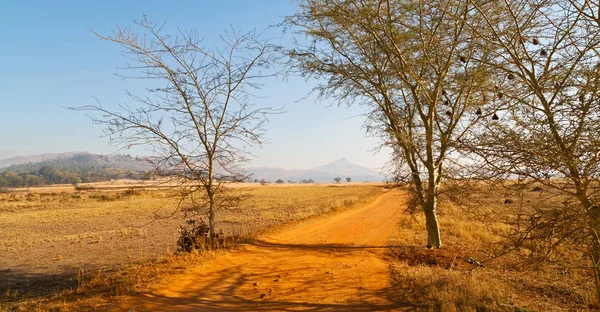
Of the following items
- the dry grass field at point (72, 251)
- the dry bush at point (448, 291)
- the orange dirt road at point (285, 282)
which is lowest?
the dry grass field at point (72, 251)

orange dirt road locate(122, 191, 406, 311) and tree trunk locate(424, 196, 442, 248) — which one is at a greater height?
tree trunk locate(424, 196, 442, 248)

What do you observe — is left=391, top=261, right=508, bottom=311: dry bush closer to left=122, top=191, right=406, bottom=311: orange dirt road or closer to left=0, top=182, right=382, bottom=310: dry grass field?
left=122, top=191, right=406, bottom=311: orange dirt road

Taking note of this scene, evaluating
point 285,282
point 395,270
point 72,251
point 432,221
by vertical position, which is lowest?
point 72,251

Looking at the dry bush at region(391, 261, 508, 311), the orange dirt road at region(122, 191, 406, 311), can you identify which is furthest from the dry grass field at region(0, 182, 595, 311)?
the orange dirt road at region(122, 191, 406, 311)

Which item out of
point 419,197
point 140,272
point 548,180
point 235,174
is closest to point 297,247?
point 235,174

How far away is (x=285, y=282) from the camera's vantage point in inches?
279

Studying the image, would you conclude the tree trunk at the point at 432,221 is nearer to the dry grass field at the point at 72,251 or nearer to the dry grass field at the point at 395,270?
the dry grass field at the point at 395,270

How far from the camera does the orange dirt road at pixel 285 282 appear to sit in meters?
5.81

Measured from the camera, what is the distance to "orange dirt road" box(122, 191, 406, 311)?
5.81 m

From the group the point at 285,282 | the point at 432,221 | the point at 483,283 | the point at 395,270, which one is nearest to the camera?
the point at 483,283

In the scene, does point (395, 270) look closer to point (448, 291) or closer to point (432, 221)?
point (448, 291)

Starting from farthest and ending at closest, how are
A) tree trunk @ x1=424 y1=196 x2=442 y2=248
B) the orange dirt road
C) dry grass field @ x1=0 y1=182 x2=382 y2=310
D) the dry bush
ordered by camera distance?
tree trunk @ x1=424 y1=196 x2=442 y2=248 → dry grass field @ x1=0 y1=182 x2=382 y2=310 → the orange dirt road → the dry bush

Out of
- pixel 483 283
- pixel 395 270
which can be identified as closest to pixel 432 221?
pixel 395 270

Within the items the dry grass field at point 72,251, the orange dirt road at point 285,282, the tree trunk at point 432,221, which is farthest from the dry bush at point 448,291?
the tree trunk at point 432,221
